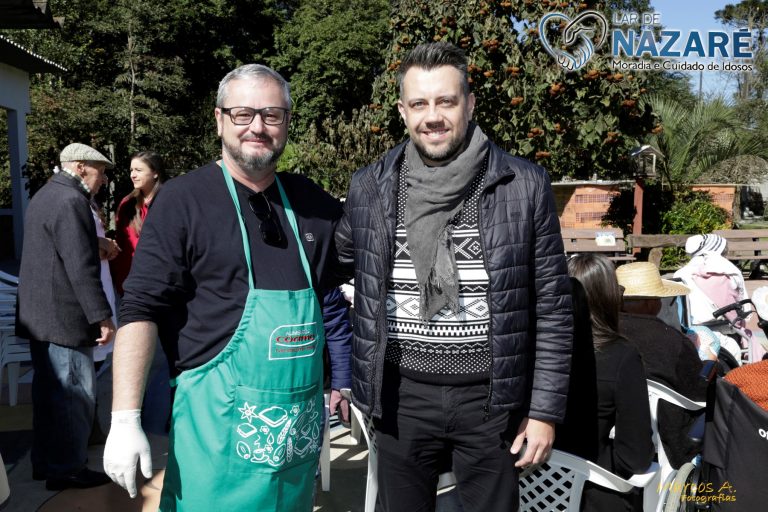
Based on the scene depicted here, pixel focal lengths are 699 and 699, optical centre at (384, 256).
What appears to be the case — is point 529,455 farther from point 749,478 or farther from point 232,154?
point 232,154

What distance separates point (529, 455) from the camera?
2037 mm

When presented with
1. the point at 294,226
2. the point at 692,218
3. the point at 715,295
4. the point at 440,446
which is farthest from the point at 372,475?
the point at 692,218

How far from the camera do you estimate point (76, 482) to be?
3680 mm

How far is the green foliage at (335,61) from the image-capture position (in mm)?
24281

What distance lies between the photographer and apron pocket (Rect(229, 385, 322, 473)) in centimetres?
188

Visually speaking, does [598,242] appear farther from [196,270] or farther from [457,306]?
[196,270]

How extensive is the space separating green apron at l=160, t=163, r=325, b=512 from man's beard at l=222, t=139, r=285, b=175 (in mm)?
186

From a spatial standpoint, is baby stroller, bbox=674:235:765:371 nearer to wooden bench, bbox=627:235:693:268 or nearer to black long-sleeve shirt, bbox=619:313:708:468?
black long-sleeve shirt, bbox=619:313:708:468

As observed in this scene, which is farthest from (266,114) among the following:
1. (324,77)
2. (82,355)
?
(324,77)

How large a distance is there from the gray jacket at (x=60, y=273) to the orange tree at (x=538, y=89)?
5.08 m

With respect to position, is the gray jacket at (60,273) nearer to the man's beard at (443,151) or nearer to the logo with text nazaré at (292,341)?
the logo with text nazaré at (292,341)

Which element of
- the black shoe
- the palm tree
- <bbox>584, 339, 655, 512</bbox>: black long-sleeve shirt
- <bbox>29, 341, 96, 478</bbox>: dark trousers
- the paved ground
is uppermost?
the palm tree

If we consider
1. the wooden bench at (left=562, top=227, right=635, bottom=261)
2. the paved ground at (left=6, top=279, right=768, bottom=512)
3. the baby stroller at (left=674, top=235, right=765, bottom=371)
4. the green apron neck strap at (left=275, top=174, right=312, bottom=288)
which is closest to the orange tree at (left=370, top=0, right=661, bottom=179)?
the wooden bench at (left=562, top=227, right=635, bottom=261)

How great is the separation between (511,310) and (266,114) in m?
0.91
